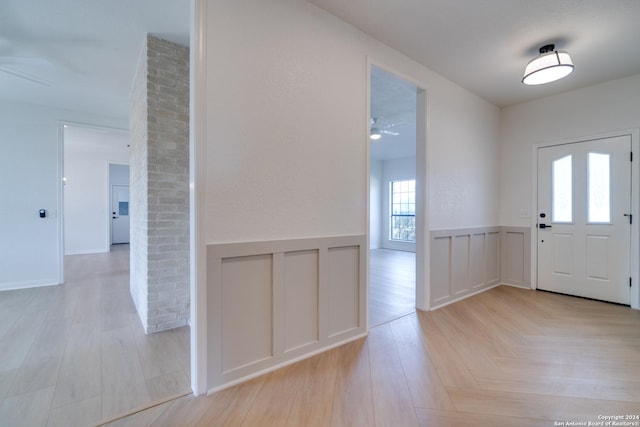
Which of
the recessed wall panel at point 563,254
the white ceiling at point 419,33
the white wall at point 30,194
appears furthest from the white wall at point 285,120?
the white wall at point 30,194

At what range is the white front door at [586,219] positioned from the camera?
131 inches

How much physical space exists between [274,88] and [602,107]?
4.15 meters

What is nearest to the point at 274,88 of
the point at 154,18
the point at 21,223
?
the point at 154,18

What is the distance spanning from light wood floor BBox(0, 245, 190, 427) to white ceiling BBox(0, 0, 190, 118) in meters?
2.53

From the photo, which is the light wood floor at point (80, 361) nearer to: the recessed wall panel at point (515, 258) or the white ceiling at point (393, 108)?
the white ceiling at point (393, 108)

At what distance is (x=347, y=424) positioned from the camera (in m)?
1.46

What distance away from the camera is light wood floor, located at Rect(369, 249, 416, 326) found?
307cm

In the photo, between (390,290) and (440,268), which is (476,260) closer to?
(440,268)

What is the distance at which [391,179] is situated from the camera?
343 inches

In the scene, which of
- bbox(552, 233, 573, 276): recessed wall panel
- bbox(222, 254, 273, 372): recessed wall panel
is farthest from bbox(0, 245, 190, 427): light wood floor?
bbox(552, 233, 573, 276): recessed wall panel

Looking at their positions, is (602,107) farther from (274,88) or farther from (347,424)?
(347,424)

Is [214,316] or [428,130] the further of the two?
[428,130]

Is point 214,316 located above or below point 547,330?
above

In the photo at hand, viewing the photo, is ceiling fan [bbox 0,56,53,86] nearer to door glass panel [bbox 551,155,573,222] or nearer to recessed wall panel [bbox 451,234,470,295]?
recessed wall panel [bbox 451,234,470,295]
